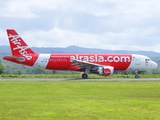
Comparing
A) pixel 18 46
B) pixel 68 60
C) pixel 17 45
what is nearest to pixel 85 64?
pixel 68 60

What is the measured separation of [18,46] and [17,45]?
0.21 meters

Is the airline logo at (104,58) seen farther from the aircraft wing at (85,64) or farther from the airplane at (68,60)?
the aircraft wing at (85,64)

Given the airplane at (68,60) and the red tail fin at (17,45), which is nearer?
the airplane at (68,60)

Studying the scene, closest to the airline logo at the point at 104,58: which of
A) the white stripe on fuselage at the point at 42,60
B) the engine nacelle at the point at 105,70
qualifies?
the engine nacelle at the point at 105,70

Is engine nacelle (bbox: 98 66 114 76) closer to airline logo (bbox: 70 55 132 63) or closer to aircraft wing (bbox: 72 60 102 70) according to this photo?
aircraft wing (bbox: 72 60 102 70)

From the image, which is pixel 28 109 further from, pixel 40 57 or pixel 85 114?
pixel 40 57

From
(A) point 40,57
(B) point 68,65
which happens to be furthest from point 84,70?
(A) point 40,57

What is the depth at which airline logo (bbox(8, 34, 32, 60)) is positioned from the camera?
184 ft

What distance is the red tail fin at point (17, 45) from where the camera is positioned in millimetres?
55969

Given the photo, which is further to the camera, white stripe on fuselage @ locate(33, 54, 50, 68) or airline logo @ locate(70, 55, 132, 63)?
white stripe on fuselage @ locate(33, 54, 50, 68)

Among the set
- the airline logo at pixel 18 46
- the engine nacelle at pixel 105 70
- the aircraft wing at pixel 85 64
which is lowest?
the engine nacelle at pixel 105 70

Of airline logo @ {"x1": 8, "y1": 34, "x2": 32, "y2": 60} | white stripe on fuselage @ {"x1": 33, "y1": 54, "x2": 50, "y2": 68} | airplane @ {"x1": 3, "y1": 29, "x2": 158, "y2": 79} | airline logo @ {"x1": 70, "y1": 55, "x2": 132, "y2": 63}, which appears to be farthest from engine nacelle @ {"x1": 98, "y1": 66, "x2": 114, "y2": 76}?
airline logo @ {"x1": 8, "y1": 34, "x2": 32, "y2": 60}

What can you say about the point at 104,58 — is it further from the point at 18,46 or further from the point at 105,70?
the point at 18,46

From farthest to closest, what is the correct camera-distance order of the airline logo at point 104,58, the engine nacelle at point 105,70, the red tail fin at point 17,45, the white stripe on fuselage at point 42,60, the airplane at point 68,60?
1. the white stripe on fuselage at point 42,60
2. the airline logo at point 104,58
3. the red tail fin at point 17,45
4. the airplane at point 68,60
5. the engine nacelle at point 105,70
